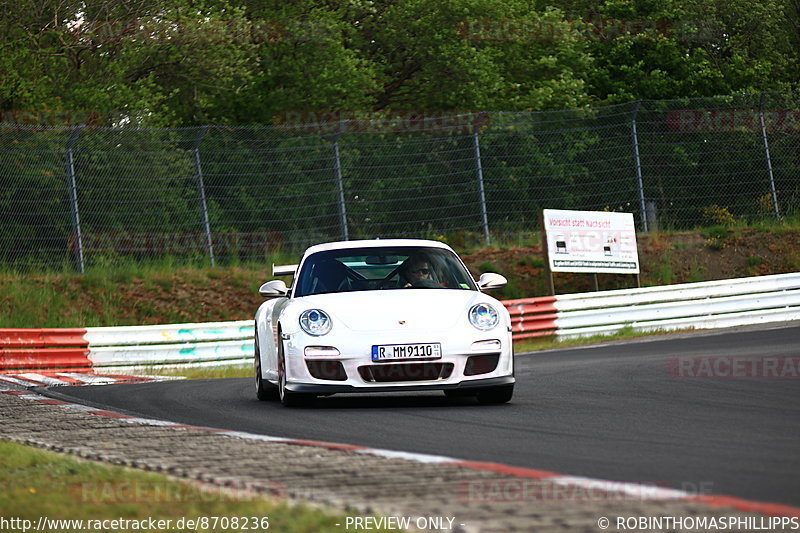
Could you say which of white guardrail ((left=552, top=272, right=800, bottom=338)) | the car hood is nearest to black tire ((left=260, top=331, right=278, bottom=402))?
the car hood

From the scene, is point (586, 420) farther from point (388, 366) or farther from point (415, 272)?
point (415, 272)

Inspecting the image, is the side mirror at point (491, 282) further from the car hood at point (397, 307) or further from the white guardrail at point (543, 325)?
the white guardrail at point (543, 325)

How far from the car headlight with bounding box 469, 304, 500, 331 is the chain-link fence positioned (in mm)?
12198

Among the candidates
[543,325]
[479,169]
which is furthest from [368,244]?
[479,169]

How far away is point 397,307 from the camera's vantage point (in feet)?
32.1

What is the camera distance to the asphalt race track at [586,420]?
599 cm

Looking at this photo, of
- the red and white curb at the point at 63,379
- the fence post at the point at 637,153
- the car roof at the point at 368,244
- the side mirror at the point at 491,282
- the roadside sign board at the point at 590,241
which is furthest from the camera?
the fence post at the point at 637,153

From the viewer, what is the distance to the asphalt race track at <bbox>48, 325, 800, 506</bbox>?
599 centimetres

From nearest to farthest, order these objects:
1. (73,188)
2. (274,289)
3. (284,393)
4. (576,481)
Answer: (576,481), (284,393), (274,289), (73,188)

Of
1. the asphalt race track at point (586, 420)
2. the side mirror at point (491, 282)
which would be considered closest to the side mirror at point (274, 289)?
the asphalt race track at point (586, 420)

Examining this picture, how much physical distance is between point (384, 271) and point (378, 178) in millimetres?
11611

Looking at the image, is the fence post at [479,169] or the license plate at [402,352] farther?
the fence post at [479,169]

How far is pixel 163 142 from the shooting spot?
21.7 metres

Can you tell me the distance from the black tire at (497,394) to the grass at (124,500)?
14.0 ft
